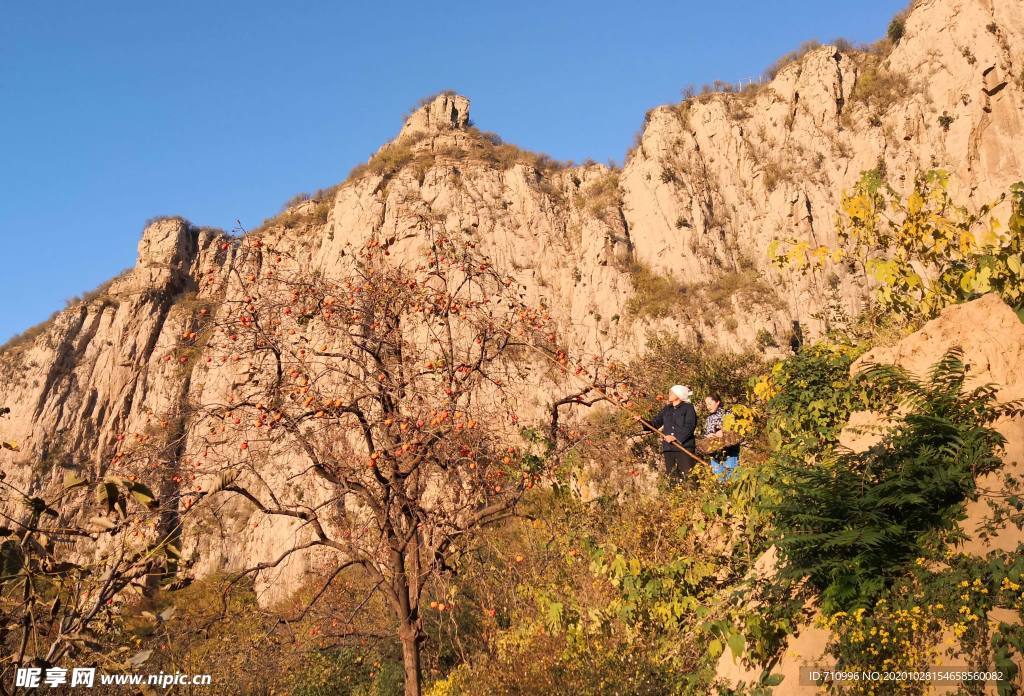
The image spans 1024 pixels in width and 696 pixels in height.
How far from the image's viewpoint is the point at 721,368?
20.1 meters

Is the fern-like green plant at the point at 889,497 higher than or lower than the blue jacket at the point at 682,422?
lower

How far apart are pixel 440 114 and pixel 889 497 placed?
40.3 m

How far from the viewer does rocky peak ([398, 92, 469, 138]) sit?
41656 mm

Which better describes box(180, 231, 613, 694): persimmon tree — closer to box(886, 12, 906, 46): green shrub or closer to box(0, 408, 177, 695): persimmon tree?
box(0, 408, 177, 695): persimmon tree

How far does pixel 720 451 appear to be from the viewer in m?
8.73

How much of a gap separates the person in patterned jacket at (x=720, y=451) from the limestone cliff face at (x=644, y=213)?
1355cm

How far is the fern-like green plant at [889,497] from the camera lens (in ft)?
16.1

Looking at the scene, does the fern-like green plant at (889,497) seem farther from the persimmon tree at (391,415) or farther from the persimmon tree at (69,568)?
the persimmon tree at (69,568)

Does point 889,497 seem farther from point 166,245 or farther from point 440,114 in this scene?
point 440,114

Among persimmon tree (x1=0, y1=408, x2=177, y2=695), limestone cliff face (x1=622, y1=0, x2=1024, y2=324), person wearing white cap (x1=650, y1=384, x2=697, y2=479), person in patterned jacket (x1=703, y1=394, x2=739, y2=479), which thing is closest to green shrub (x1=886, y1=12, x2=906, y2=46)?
limestone cliff face (x1=622, y1=0, x2=1024, y2=324)

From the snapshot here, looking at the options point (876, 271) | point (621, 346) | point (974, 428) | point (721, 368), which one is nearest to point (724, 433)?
point (876, 271)

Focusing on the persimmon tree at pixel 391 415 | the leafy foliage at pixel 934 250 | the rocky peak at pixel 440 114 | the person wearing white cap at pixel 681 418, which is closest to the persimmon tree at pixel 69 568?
the persimmon tree at pixel 391 415

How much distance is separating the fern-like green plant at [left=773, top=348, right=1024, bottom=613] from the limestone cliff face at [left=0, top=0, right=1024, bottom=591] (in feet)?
59.0

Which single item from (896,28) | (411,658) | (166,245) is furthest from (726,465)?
(166,245)
